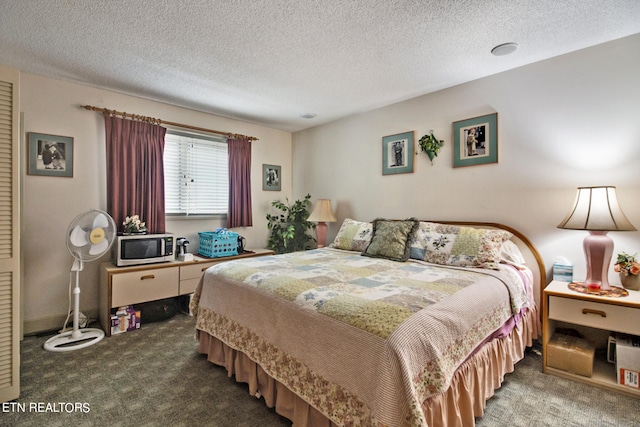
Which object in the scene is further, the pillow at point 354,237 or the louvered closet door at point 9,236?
the pillow at point 354,237

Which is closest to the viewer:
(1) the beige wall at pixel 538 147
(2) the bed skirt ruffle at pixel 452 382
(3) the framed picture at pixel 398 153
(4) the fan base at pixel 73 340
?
(2) the bed skirt ruffle at pixel 452 382

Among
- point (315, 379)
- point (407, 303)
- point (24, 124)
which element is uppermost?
point (24, 124)

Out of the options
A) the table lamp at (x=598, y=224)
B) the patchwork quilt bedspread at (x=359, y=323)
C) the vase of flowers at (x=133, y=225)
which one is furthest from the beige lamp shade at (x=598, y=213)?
the vase of flowers at (x=133, y=225)

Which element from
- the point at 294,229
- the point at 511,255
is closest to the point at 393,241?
the point at 511,255

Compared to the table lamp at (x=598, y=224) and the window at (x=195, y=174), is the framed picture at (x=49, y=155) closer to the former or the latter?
the window at (x=195, y=174)

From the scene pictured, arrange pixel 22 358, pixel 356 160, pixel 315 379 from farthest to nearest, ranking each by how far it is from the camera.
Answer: pixel 356 160 → pixel 22 358 → pixel 315 379

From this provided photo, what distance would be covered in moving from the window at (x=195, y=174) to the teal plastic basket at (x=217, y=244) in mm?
413

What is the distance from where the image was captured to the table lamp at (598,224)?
6.62ft

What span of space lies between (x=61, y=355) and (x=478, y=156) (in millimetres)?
4050

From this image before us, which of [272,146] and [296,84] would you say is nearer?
[296,84]

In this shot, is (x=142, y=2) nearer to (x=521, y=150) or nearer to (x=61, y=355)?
(x=61, y=355)

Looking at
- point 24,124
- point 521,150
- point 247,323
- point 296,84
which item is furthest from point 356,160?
point 24,124

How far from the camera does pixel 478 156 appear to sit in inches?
115

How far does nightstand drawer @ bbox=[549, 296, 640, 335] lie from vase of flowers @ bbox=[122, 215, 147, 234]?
3.71 metres
